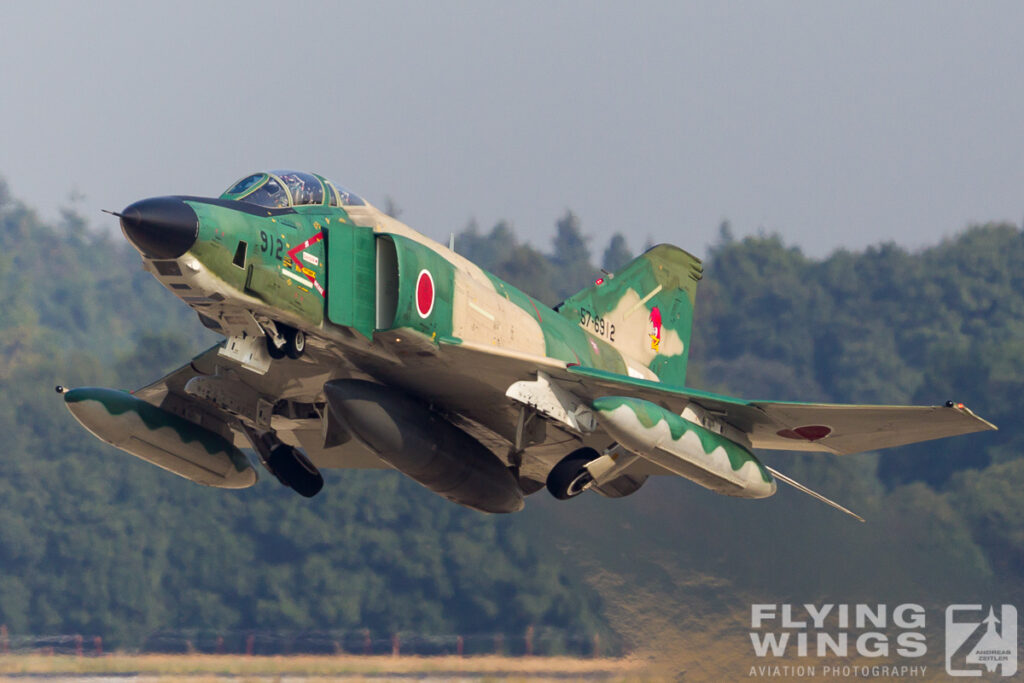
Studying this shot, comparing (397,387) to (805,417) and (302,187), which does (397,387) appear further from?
(805,417)

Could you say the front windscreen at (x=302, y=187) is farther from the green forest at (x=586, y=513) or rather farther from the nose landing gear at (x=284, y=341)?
the green forest at (x=586, y=513)

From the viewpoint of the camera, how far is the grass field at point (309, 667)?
770 inches

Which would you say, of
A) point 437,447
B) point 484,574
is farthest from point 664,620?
point 484,574

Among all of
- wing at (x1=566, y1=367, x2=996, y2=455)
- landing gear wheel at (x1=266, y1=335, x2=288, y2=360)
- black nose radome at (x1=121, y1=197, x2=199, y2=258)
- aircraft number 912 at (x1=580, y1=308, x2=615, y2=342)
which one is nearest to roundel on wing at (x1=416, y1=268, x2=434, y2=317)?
landing gear wheel at (x1=266, y1=335, x2=288, y2=360)

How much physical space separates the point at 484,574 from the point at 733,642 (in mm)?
12976

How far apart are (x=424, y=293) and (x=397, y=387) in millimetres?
1398

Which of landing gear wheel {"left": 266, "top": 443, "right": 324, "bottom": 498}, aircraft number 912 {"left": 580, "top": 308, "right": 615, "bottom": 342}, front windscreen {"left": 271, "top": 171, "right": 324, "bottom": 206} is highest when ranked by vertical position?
front windscreen {"left": 271, "top": 171, "right": 324, "bottom": 206}

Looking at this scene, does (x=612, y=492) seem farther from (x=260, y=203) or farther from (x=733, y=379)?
(x=733, y=379)

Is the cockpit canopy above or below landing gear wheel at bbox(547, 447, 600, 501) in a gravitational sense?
above

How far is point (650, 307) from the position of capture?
1888 centimetres

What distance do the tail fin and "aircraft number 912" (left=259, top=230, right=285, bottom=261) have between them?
5053mm

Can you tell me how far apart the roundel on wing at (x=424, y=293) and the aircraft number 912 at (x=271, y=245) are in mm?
1325

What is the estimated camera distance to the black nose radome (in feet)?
39.7

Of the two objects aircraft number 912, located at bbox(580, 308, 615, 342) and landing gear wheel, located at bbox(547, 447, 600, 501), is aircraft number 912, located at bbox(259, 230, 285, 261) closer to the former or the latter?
landing gear wheel, located at bbox(547, 447, 600, 501)
